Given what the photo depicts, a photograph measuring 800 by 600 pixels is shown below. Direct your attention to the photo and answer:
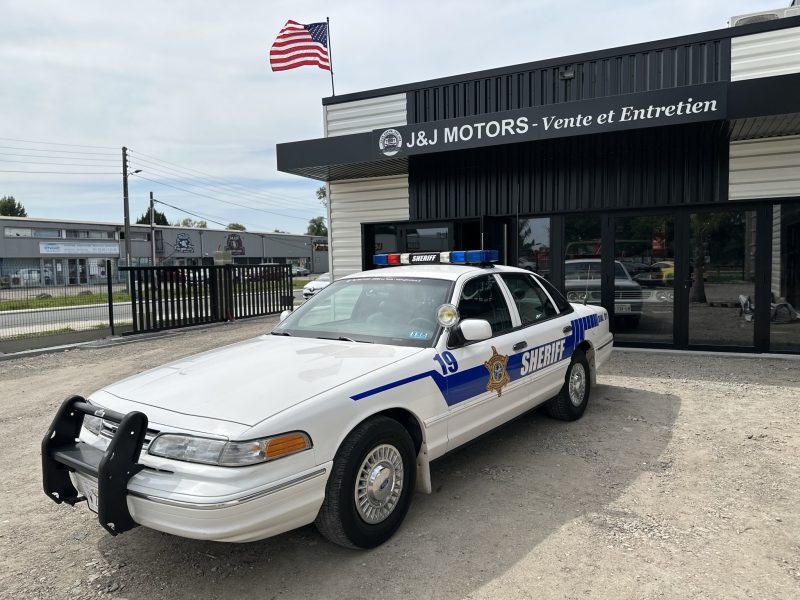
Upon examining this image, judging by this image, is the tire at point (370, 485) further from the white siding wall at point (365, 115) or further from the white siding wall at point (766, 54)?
the white siding wall at point (365, 115)

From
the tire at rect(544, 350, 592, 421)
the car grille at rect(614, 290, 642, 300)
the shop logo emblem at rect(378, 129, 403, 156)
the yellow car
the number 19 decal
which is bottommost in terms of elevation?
the tire at rect(544, 350, 592, 421)

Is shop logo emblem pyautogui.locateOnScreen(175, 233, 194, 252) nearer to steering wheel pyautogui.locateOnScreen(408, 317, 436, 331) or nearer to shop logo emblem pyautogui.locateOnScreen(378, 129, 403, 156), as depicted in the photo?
shop logo emblem pyautogui.locateOnScreen(378, 129, 403, 156)

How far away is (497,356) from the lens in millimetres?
4211

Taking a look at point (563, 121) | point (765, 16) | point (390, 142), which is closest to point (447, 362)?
point (563, 121)

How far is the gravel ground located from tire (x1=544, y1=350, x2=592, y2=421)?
0.14 m

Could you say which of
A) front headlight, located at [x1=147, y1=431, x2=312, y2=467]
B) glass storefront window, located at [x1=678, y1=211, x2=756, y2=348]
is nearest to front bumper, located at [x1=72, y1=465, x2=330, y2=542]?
front headlight, located at [x1=147, y1=431, x2=312, y2=467]

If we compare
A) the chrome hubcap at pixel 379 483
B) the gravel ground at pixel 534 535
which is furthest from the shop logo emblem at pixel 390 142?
the chrome hubcap at pixel 379 483

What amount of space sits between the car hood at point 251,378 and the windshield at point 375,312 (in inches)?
5.9

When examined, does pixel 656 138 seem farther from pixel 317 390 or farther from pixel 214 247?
pixel 214 247

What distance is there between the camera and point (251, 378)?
3.22m

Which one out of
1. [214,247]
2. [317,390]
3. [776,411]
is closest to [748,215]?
[776,411]

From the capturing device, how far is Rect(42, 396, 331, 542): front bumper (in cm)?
256

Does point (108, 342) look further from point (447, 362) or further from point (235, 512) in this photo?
point (235, 512)

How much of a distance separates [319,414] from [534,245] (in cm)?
783
